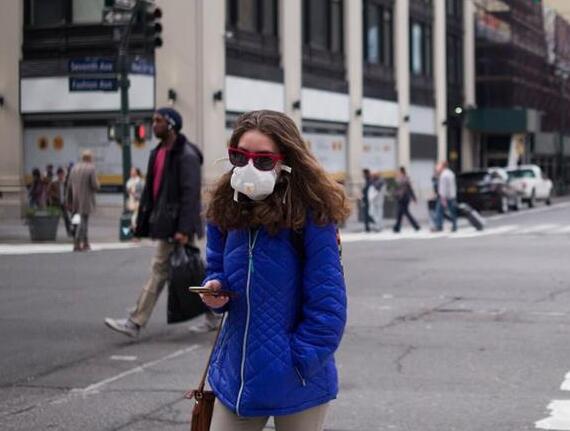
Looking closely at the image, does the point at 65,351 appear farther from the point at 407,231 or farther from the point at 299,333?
the point at 407,231

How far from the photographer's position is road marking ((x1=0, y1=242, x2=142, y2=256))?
21.4 m

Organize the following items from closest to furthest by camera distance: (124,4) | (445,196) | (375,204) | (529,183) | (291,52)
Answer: (124,4), (445,196), (375,204), (291,52), (529,183)

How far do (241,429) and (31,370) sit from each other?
528 cm

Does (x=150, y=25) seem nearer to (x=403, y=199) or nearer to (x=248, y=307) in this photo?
(x=403, y=199)

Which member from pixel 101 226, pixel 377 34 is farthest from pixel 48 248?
pixel 377 34

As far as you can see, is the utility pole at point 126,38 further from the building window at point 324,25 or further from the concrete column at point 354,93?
the concrete column at point 354,93

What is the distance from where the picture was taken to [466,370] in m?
8.61

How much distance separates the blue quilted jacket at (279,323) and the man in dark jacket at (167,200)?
222 inches

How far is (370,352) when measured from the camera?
9.48 metres

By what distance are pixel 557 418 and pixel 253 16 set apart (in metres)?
31.8

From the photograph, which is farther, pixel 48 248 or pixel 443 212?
pixel 443 212

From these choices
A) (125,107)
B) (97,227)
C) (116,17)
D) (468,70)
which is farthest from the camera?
(468,70)

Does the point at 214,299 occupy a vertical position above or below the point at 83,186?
below

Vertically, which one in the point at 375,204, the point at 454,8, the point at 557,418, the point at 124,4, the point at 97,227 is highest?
the point at 454,8
